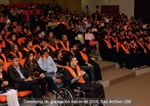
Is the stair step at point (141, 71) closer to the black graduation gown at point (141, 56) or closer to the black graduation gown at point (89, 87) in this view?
the black graduation gown at point (141, 56)

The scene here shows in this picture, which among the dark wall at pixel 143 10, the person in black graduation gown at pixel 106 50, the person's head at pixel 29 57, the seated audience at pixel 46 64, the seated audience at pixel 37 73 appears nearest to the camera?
the seated audience at pixel 37 73

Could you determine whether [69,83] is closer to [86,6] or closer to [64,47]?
[64,47]

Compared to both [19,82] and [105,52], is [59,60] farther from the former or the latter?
[105,52]

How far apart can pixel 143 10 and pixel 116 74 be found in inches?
364

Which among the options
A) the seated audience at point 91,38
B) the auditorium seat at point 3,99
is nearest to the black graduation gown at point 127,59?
the seated audience at point 91,38

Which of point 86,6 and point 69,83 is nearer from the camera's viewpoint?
point 69,83

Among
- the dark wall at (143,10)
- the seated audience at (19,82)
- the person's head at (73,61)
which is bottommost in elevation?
the seated audience at (19,82)

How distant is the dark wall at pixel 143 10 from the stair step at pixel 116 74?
27.6ft

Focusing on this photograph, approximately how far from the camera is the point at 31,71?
5664mm

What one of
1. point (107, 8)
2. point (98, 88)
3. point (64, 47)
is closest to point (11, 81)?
point (98, 88)

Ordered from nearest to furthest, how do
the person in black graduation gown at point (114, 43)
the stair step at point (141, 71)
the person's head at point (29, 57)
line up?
1. the person's head at point (29, 57)
2. the stair step at point (141, 71)
3. the person in black graduation gown at point (114, 43)

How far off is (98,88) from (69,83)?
56 cm

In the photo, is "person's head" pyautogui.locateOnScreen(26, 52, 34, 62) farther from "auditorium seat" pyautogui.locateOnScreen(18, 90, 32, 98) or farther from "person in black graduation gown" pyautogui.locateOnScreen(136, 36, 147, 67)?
"person in black graduation gown" pyautogui.locateOnScreen(136, 36, 147, 67)

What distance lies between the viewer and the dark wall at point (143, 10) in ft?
52.5
